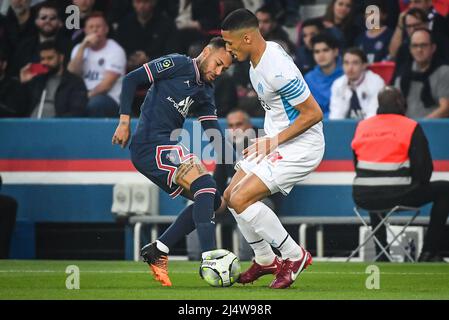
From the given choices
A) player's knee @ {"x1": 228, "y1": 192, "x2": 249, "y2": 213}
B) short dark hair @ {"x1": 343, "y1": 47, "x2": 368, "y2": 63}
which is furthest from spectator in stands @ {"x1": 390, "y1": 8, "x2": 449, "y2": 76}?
player's knee @ {"x1": 228, "y1": 192, "x2": 249, "y2": 213}

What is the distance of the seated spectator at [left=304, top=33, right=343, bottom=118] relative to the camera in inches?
565

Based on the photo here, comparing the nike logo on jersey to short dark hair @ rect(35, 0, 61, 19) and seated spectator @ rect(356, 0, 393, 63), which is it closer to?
seated spectator @ rect(356, 0, 393, 63)

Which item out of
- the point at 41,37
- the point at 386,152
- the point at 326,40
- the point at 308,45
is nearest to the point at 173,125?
the point at 386,152

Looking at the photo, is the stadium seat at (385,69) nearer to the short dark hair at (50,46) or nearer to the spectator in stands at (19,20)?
the short dark hair at (50,46)

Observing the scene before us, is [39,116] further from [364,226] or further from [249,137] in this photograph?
[364,226]

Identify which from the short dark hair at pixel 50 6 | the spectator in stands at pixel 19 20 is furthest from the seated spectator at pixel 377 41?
the spectator in stands at pixel 19 20

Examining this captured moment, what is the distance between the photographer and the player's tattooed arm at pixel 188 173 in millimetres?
9922

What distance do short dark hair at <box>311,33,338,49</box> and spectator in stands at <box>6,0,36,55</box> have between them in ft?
13.3

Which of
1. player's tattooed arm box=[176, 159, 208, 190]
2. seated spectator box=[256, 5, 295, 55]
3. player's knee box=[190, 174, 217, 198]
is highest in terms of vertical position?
seated spectator box=[256, 5, 295, 55]

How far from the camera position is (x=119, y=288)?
9531 mm

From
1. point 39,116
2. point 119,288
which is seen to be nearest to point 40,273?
point 119,288

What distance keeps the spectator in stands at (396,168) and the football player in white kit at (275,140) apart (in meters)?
3.13

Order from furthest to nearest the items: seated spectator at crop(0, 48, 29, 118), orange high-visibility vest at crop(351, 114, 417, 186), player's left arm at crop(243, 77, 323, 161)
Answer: seated spectator at crop(0, 48, 29, 118) → orange high-visibility vest at crop(351, 114, 417, 186) → player's left arm at crop(243, 77, 323, 161)

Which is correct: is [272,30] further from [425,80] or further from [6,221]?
→ [6,221]
